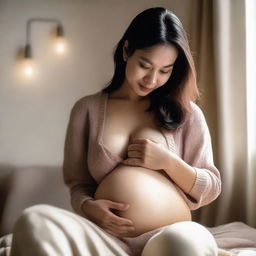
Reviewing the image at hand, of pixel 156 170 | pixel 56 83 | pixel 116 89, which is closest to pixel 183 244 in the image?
pixel 156 170

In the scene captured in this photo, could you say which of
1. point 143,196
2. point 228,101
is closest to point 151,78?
point 143,196

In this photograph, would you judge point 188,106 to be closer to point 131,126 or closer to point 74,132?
point 131,126

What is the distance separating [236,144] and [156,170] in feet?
1.99

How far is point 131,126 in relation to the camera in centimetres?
116

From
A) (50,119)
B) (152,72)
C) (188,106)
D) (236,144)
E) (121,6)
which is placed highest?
(121,6)

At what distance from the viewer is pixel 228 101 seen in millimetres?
1604

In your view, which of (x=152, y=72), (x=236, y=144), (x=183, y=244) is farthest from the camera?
(x=236, y=144)

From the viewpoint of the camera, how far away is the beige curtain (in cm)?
A: 157

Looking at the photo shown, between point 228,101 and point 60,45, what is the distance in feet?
2.11

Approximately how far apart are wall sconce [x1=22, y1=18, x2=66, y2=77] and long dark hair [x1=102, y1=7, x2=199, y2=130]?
1.64ft

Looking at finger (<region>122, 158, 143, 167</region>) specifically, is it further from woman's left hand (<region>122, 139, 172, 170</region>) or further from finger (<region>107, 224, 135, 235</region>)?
finger (<region>107, 224, 135, 235</region>)

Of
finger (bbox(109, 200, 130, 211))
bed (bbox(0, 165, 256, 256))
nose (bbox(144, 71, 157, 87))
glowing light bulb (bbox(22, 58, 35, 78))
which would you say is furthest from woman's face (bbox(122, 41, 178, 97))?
glowing light bulb (bbox(22, 58, 35, 78))

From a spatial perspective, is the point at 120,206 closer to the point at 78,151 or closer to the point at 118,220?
the point at 118,220

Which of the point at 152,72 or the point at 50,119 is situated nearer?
the point at 152,72
